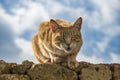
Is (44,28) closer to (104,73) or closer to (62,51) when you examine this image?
(62,51)

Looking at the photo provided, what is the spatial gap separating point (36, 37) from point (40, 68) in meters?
1.69

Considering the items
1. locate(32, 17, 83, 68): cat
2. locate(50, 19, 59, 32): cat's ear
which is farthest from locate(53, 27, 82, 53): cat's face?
locate(50, 19, 59, 32): cat's ear

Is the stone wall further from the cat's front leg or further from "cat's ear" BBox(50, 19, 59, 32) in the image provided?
"cat's ear" BBox(50, 19, 59, 32)

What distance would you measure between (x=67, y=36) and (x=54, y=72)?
3.05 ft

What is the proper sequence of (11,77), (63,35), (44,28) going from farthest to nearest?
(44,28) → (63,35) → (11,77)

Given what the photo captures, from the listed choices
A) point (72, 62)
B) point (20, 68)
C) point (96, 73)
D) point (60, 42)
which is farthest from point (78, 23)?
point (20, 68)

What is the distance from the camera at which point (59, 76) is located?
9.89 meters

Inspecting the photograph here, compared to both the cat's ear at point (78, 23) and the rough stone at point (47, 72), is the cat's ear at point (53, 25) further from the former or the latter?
the rough stone at point (47, 72)

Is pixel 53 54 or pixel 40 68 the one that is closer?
pixel 40 68

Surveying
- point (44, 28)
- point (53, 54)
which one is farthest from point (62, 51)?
point (44, 28)

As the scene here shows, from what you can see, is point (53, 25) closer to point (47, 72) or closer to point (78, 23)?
point (78, 23)

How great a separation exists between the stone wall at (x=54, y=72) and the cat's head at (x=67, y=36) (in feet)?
1.43

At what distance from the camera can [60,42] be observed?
33.9 feet

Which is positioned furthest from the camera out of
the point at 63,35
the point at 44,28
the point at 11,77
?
the point at 44,28
